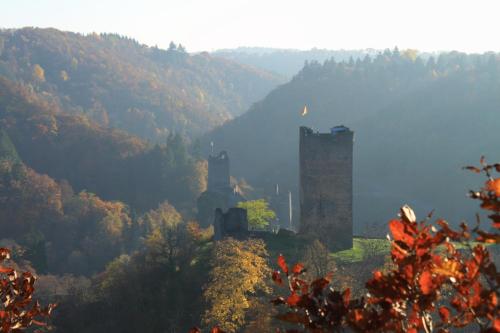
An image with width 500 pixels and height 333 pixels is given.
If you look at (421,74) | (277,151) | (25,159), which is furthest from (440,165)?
(25,159)

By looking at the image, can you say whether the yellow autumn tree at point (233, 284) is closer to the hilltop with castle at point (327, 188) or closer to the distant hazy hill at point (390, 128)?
the hilltop with castle at point (327, 188)

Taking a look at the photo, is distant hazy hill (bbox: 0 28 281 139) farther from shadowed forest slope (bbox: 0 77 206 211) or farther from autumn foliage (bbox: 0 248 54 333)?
autumn foliage (bbox: 0 248 54 333)

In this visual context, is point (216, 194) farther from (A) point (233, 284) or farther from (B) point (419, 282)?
(B) point (419, 282)

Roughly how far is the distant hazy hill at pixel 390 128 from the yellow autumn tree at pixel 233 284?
50.9m

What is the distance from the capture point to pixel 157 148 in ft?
316

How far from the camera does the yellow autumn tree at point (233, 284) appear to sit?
24266 millimetres

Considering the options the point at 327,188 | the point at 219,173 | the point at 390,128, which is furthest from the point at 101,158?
the point at 327,188

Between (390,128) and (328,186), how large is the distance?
85.1 m

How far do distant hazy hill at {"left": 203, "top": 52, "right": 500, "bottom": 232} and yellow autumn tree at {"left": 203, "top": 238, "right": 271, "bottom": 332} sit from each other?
50.9m

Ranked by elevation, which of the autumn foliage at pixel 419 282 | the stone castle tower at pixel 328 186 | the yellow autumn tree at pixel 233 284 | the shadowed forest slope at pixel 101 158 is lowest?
the shadowed forest slope at pixel 101 158

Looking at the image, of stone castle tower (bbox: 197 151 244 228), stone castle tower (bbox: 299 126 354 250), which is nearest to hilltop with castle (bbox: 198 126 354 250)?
stone castle tower (bbox: 299 126 354 250)

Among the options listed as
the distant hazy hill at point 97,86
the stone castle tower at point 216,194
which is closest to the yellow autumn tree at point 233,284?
the stone castle tower at point 216,194

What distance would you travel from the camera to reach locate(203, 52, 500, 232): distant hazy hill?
312 feet

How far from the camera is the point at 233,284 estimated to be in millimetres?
25594
